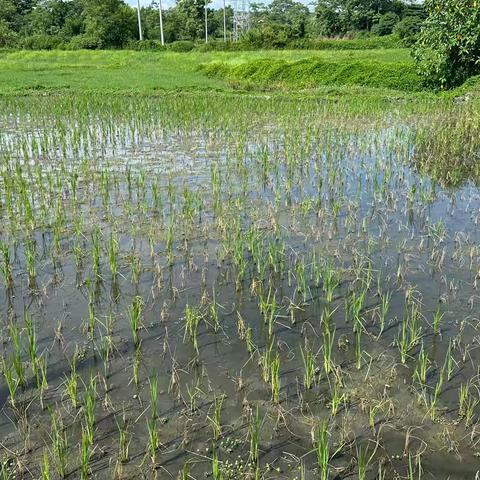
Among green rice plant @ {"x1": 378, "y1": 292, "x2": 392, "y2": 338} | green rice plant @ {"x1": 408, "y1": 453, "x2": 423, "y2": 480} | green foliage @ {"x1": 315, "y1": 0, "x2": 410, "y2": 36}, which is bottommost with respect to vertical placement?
green rice plant @ {"x1": 408, "y1": 453, "x2": 423, "y2": 480}

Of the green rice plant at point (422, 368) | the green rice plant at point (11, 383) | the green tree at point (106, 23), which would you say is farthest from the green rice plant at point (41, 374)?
the green tree at point (106, 23)

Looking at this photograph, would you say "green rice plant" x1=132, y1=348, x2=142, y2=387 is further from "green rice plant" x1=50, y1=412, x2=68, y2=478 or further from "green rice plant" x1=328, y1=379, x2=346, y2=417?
"green rice plant" x1=328, y1=379, x2=346, y2=417

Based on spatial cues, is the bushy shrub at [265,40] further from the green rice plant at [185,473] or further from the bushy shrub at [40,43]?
the green rice plant at [185,473]

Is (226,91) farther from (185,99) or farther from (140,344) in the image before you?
(140,344)

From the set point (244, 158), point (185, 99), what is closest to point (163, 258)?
point (244, 158)

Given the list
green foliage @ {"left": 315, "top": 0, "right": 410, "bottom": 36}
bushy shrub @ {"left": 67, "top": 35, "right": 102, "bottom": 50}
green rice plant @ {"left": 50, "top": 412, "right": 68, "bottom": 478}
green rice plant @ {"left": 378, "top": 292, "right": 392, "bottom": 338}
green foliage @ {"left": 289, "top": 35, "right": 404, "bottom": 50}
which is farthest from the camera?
green foliage @ {"left": 315, "top": 0, "right": 410, "bottom": 36}

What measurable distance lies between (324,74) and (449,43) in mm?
5310

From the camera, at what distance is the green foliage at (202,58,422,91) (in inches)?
730

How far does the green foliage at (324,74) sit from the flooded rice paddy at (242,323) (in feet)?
39.1

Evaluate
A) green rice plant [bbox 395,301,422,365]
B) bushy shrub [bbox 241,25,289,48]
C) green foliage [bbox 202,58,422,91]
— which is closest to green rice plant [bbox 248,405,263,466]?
green rice plant [bbox 395,301,422,365]

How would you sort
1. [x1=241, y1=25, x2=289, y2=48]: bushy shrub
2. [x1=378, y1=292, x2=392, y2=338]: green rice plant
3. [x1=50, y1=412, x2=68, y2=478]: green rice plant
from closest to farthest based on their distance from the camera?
[x1=50, y1=412, x2=68, y2=478]: green rice plant, [x1=378, y1=292, x2=392, y2=338]: green rice plant, [x1=241, y1=25, x2=289, y2=48]: bushy shrub

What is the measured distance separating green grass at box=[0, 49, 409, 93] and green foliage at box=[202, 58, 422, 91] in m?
1.34

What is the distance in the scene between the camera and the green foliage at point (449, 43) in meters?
15.2

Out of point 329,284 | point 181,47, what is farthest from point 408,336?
point 181,47
